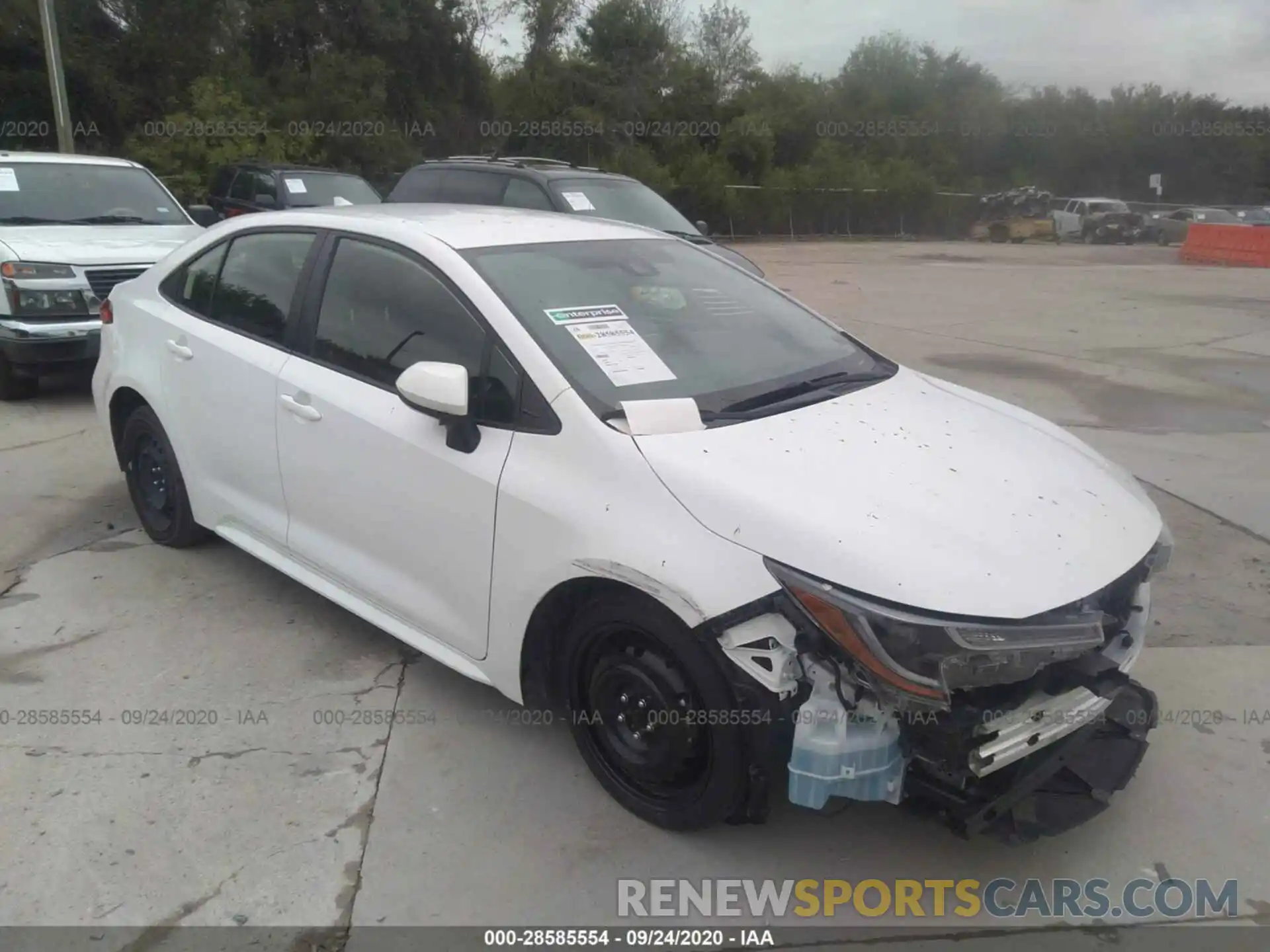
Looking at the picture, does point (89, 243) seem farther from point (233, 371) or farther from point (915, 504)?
point (915, 504)

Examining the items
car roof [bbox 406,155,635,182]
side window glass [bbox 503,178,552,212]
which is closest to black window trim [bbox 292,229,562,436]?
side window glass [bbox 503,178,552,212]

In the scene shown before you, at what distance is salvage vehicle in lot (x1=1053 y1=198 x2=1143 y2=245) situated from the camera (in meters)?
34.3

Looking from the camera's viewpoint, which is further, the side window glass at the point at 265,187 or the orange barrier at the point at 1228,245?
the orange barrier at the point at 1228,245

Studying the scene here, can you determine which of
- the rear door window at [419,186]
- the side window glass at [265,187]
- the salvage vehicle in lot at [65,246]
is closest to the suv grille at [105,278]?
the salvage vehicle in lot at [65,246]

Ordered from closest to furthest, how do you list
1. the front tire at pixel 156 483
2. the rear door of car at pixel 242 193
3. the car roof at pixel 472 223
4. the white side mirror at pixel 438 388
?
the white side mirror at pixel 438 388 < the car roof at pixel 472 223 < the front tire at pixel 156 483 < the rear door of car at pixel 242 193

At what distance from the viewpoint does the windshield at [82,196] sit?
26.2ft

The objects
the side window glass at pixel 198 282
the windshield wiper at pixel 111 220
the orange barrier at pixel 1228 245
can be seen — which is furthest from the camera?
the orange barrier at pixel 1228 245

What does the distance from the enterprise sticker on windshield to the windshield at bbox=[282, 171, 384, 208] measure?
10672 millimetres

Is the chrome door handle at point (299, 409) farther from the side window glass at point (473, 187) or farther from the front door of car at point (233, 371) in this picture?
the side window glass at point (473, 187)

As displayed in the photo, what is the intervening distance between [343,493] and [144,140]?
833 inches

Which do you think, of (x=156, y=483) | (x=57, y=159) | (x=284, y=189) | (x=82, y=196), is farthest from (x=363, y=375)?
(x=284, y=189)

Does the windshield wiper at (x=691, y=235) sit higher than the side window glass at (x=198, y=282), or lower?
lower

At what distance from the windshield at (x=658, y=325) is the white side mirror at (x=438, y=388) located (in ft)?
0.96

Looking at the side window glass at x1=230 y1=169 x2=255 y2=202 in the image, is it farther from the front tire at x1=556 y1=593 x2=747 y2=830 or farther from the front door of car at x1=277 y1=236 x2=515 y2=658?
the front tire at x1=556 y1=593 x2=747 y2=830
